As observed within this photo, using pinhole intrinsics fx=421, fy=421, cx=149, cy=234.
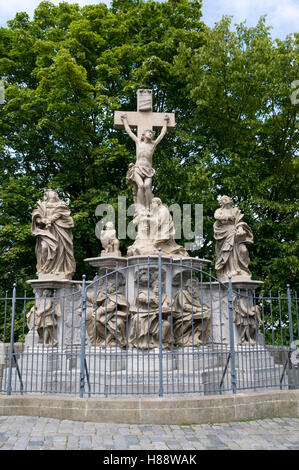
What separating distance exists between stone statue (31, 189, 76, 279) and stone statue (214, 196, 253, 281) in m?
3.55

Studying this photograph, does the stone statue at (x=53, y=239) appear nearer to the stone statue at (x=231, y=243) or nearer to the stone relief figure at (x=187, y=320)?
the stone relief figure at (x=187, y=320)

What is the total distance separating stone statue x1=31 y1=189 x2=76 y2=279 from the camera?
30.7ft

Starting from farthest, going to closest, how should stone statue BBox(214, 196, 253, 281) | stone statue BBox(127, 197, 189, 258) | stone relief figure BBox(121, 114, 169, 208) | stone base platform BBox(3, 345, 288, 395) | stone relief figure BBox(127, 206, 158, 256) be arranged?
stone statue BBox(214, 196, 253, 281) → stone relief figure BBox(121, 114, 169, 208) → stone statue BBox(127, 197, 189, 258) → stone relief figure BBox(127, 206, 158, 256) → stone base platform BBox(3, 345, 288, 395)

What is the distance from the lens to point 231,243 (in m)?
10.0

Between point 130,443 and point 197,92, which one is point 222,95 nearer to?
point 197,92

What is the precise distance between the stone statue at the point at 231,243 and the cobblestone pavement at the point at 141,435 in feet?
14.3

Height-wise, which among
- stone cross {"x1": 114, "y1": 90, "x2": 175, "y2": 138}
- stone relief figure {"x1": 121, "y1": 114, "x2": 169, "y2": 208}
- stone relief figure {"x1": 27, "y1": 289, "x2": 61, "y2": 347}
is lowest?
stone relief figure {"x1": 27, "y1": 289, "x2": 61, "y2": 347}

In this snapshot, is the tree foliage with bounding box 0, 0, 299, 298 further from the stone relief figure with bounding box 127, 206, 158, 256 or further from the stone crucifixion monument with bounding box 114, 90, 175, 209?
the stone relief figure with bounding box 127, 206, 158, 256

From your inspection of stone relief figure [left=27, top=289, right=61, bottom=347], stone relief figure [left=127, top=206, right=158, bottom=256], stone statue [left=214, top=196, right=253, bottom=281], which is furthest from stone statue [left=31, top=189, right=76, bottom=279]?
stone statue [left=214, top=196, right=253, bottom=281]

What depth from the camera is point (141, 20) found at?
16.7 metres

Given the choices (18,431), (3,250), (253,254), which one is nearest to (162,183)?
(253,254)

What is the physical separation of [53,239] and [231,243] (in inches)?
163

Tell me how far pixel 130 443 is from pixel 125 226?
10.0m

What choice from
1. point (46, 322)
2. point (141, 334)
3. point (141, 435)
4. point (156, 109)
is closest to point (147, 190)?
point (141, 334)
